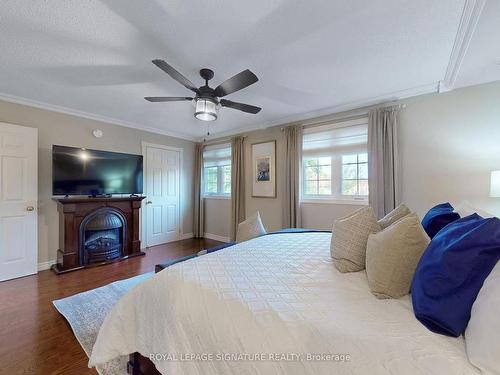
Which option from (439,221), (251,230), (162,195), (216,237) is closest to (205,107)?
(251,230)

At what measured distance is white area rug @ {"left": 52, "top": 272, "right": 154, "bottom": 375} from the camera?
155 cm

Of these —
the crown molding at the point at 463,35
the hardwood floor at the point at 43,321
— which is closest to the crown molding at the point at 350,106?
the crown molding at the point at 463,35

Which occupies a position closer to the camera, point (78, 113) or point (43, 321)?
point (43, 321)

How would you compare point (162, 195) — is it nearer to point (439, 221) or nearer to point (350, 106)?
point (350, 106)

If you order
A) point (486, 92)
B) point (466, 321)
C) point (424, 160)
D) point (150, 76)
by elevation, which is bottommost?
point (466, 321)

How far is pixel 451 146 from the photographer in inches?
106

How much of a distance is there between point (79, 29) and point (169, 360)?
2.39 meters

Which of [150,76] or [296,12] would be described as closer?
[296,12]

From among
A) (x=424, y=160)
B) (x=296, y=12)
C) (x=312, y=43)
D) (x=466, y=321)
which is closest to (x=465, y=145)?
(x=424, y=160)

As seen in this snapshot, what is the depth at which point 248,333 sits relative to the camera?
2.97ft

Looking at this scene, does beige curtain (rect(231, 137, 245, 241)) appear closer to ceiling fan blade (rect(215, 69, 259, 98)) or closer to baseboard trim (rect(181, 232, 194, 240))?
baseboard trim (rect(181, 232, 194, 240))

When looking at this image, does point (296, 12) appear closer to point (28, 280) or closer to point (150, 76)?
point (150, 76)

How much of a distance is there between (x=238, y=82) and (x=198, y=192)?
12.3 feet

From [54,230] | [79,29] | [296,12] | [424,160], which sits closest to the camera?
[296,12]
